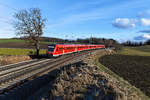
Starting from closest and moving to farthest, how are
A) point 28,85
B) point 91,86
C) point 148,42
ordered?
point 91,86, point 28,85, point 148,42

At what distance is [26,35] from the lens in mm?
31484

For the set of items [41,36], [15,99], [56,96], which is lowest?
[15,99]

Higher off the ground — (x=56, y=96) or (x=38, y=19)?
(x=38, y=19)

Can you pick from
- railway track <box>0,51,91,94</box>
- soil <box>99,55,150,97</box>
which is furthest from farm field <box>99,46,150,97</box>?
railway track <box>0,51,91,94</box>

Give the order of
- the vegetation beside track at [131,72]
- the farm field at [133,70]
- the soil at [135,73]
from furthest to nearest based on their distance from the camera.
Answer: the farm field at [133,70] < the soil at [135,73] < the vegetation beside track at [131,72]

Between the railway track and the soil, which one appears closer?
the railway track

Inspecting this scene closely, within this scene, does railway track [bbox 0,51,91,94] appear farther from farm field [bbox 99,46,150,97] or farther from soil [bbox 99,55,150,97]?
farm field [bbox 99,46,150,97]

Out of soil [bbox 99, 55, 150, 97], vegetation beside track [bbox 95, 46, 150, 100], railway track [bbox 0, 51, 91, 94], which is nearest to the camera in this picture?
railway track [bbox 0, 51, 91, 94]

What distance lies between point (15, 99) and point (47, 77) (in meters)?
5.15

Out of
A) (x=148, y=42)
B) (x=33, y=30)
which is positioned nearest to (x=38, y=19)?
(x=33, y=30)

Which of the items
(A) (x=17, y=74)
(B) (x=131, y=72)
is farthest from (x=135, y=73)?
(A) (x=17, y=74)

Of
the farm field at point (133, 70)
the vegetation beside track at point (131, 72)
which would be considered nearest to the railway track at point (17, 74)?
the vegetation beside track at point (131, 72)

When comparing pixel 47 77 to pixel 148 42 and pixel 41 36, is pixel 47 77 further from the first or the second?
pixel 148 42

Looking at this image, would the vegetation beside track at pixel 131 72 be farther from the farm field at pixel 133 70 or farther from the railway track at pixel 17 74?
the railway track at pixel 17 74
